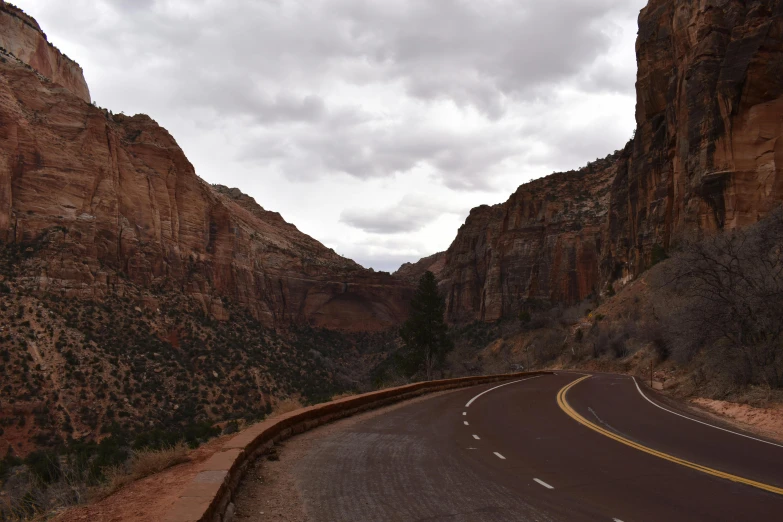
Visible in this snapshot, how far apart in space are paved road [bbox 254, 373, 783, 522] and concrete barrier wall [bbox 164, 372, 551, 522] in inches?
32.5

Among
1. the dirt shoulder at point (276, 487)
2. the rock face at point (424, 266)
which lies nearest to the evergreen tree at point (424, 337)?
the dirt shoulder at point (276, 487)

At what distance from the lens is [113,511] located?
5.18 meters

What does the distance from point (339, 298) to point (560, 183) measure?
157ft

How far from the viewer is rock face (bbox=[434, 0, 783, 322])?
3609 centimetres

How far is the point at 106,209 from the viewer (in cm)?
5600

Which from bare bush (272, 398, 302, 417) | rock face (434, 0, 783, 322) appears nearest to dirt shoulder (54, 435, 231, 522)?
bare bush (272, 398, 302, 417)

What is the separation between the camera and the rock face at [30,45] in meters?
76.4

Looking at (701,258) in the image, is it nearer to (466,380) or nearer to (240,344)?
(466,380)

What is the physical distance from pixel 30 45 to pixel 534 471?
99.3 metres

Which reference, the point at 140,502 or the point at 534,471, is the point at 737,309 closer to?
the point at 534,471

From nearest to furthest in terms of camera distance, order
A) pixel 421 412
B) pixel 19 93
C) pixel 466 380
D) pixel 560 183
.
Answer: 1. pixel 421 412
2. pixel 466 380
3. pixel 19 93
4. pixel 560 183

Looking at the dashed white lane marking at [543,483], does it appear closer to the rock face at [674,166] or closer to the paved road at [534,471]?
the paved road at [534,471]

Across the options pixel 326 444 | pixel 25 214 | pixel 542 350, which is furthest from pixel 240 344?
pixel 326 444

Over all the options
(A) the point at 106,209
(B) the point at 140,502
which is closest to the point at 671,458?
(B) the point at 140,502
